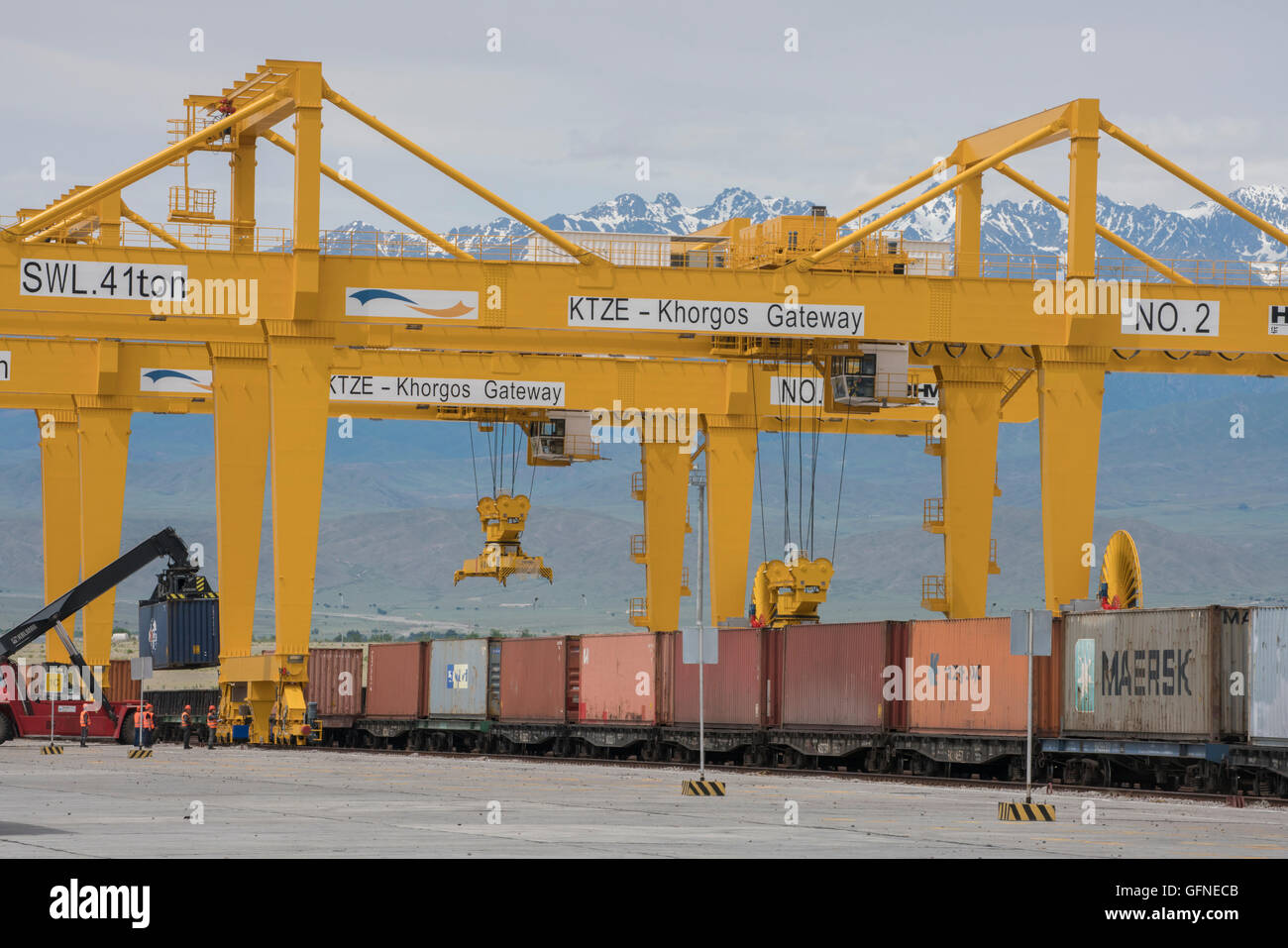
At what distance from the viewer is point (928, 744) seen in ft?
104

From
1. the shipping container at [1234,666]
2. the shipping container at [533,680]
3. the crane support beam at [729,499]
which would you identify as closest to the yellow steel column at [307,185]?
the shipping container at [533,680]

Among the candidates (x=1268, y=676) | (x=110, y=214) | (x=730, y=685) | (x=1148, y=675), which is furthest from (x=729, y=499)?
(x=1268, y=676)

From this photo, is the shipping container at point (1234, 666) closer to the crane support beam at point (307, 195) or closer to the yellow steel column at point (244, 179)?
the crane support beam at point (307, 195)

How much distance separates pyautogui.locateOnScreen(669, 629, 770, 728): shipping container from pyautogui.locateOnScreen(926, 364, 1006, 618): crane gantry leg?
6.57 m

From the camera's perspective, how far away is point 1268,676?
24.8 meters

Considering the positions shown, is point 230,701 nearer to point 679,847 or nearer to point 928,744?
point 928,744

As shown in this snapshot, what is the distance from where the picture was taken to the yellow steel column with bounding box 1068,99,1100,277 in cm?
3688

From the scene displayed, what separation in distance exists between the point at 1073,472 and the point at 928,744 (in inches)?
347

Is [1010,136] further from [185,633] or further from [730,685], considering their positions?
[185,633]

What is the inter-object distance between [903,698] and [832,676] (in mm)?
2090

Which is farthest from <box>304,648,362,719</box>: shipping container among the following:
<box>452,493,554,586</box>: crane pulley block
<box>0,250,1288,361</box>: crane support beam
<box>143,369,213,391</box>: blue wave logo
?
<box>0,250,1288,361</box>: crane support beam

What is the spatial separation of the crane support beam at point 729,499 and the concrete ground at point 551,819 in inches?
644

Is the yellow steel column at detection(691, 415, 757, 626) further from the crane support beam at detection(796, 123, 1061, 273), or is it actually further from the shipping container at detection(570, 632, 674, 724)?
the crane support beam at detection(796, 123, 1061, 273)

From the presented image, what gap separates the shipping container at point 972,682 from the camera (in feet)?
95.6
